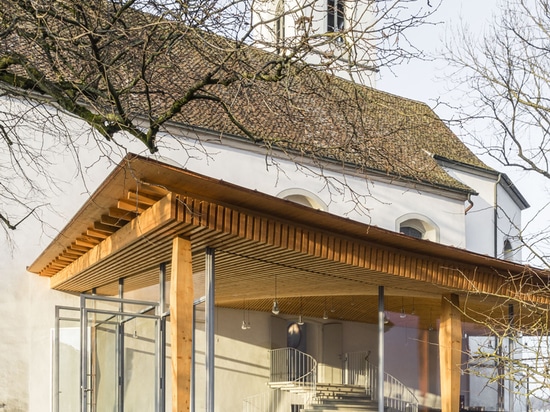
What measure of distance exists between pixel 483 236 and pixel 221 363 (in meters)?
13.1

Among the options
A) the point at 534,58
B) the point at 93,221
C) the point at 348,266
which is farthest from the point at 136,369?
the point at 534,58

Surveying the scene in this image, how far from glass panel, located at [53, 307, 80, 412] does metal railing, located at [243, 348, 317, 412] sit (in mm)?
7182

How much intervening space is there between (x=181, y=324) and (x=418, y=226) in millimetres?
18561

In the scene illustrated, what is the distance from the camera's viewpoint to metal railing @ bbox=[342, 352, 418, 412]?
71.8 feet

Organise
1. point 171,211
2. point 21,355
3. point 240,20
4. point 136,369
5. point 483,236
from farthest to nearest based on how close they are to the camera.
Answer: point 483,236 → point 21,355 → point 136,369 → point 171,211 → point 240,20

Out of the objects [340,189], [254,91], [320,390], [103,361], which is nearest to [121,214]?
[254,91]

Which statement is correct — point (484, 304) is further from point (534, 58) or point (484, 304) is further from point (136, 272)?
point (136, 272)

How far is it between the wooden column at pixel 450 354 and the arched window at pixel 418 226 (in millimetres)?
11775

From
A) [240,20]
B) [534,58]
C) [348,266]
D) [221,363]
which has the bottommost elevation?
[221,363]

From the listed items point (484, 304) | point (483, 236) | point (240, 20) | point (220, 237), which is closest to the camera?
point (240, 20)

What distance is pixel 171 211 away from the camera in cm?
972

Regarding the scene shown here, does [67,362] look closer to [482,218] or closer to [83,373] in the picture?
[83,373]

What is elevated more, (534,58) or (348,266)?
(534,58)

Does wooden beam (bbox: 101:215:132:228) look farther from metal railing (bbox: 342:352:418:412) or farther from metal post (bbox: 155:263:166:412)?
metal railing (bbox: 342:352:418:412)
